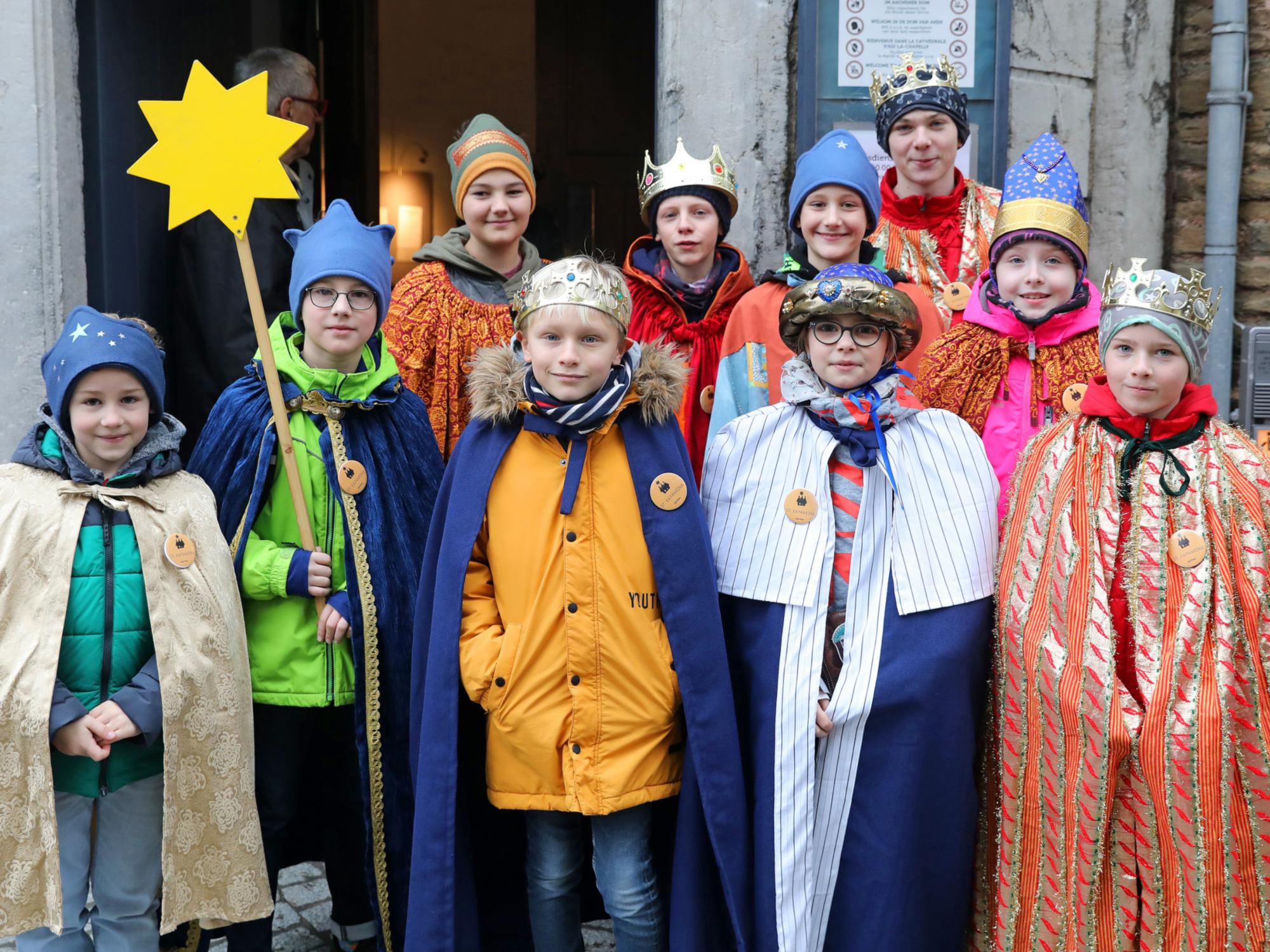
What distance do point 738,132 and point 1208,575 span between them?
8.50 feet

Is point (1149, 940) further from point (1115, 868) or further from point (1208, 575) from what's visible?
point (1208, 575)

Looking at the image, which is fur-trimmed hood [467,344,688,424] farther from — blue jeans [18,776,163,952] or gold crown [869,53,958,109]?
gold crown [869,53,958,109]

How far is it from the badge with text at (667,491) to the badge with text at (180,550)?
111 centimetres

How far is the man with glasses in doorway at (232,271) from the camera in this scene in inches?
188

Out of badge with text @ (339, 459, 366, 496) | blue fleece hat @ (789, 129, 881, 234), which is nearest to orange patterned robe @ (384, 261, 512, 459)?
badge with text @ (339, 459, 366, 496)

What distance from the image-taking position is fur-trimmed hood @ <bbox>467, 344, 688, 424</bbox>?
3.03 metres

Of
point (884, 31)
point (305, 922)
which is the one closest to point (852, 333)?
point (884, 31)

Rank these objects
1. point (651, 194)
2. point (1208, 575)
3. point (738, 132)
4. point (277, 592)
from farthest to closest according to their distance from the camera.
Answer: point (738, 132), point (651, 194), point (277, 592), point (1208, 575)

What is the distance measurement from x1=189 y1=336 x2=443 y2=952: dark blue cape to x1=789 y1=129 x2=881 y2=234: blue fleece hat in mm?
1309

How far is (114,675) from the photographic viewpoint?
2.98m

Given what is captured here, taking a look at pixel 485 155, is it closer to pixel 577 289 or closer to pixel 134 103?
pixel 577 289

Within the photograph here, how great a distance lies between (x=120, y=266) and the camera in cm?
493

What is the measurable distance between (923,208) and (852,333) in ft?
3.95

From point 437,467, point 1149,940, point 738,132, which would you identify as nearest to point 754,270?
point 738,132
